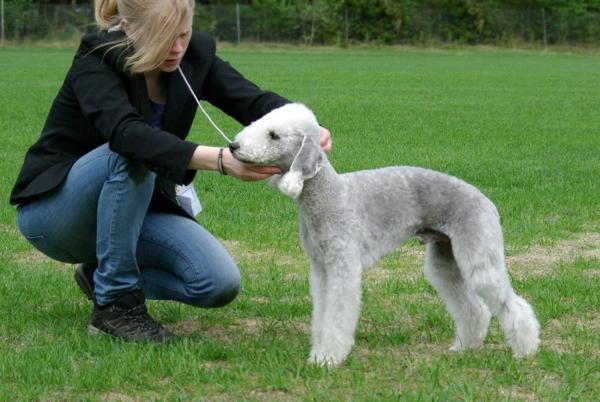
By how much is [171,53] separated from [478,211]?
159 cm

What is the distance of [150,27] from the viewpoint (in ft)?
15.4

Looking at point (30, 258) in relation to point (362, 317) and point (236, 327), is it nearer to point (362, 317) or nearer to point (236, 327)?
point (236, 327)

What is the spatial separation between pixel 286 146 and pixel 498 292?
1.19m

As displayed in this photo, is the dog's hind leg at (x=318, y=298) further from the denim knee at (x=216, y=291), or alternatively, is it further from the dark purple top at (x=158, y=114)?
the dark purple top at (x=158, y=114)

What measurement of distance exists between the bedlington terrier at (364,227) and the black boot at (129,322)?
2.62 ft

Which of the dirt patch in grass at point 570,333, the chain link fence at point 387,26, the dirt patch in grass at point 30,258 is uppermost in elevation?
the dirt patch in grass at point 570,333

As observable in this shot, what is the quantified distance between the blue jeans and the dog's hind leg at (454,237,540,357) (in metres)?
1.14

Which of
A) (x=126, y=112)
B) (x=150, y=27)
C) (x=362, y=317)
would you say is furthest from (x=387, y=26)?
(x=126, y=112)

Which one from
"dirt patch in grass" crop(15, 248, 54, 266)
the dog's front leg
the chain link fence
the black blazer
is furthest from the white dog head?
the chain link fence

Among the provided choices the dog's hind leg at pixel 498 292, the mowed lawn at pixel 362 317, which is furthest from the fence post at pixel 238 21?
the dog's hind leg at pixel 498 292

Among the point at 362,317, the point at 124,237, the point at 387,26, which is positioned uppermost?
the point at 124,237

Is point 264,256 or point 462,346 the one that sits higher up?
point 462,346

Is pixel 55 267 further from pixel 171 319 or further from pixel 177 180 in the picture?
pixel 177 180

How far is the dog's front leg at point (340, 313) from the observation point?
455 centimetres
